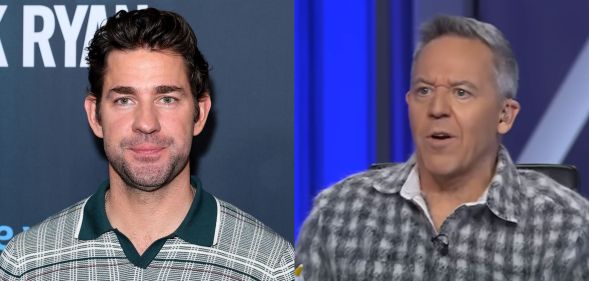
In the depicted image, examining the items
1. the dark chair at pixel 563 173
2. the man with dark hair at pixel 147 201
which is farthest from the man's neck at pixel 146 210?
the dark chair at pixel 563 173

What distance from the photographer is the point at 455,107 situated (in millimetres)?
2168

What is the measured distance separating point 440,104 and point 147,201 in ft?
2.48

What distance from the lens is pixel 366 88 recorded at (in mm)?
2564

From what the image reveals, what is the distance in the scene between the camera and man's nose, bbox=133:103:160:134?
2.10 metres

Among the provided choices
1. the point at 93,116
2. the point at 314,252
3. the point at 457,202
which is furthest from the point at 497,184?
the point at 93,116

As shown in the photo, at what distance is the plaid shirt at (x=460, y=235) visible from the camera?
2.09 meters

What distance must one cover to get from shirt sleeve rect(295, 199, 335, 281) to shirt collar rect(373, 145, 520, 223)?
0.62 ft

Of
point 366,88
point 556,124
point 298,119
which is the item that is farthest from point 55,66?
point 556,124

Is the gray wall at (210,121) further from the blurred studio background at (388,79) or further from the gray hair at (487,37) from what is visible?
the gray hair at (487,37)

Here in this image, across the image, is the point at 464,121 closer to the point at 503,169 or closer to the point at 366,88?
the point at 503,169

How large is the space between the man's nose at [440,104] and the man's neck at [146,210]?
0.63 metres

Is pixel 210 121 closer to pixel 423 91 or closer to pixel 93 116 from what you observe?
pixel 93 116

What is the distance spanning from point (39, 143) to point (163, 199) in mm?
538

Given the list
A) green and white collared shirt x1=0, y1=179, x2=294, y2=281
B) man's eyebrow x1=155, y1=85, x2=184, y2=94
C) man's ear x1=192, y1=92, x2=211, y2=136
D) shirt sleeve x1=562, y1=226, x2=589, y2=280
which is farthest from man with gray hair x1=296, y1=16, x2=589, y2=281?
man's eyebrow x1=155, y1=85, x2=184, y2=94
